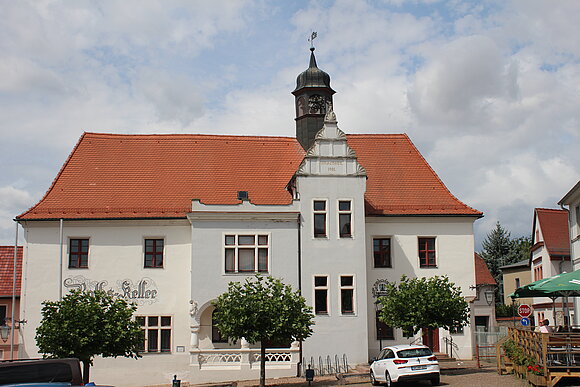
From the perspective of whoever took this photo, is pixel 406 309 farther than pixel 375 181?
No

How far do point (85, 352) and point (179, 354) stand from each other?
22.3ft

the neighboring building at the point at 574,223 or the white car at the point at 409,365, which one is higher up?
the neighboring building at the point at 574,223

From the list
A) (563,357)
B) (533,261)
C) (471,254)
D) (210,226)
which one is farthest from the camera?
(533,261)

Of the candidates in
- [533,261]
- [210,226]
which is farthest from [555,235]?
[210,226]

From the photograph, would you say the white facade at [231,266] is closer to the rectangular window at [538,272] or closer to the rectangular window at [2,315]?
the rectangular window at [2,315]

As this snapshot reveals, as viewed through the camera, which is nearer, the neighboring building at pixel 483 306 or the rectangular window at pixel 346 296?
the rectangular window at pixel 346 296

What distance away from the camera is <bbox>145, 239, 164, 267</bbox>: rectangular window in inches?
1282

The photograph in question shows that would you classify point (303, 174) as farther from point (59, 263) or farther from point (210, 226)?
point (59, 263)

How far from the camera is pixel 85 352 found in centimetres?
2552

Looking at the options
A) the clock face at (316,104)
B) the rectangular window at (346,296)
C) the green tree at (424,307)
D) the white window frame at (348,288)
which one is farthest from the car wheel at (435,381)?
the clock face at (316,104)

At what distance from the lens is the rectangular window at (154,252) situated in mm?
32562

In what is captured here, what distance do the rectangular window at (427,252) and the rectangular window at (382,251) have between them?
1.57 m

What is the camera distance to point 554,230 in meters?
46.0

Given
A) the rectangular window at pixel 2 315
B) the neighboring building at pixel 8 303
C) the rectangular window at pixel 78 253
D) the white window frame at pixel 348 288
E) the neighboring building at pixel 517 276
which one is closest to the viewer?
the white window frame at pixel 348 288
